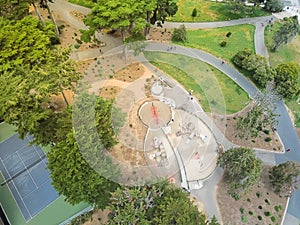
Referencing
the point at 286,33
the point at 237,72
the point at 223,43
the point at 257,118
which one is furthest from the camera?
the point at 223,43

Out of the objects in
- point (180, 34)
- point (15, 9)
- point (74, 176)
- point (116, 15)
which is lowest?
point (180, 34)

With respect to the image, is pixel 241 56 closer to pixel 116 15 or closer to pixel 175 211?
pixel 116 15

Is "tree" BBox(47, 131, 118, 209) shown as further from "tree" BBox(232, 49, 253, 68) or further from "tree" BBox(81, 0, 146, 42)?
"tree" BBox(232, 49, 253, 68)

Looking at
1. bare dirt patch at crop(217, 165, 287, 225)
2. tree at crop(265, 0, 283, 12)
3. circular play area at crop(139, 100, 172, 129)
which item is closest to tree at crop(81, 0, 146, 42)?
circular play area at crop(139, 100, 172, 129)

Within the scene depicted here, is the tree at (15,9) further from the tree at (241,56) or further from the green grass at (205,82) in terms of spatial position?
the tree at (241,56)

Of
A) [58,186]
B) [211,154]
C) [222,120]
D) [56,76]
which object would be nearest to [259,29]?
[222,120]

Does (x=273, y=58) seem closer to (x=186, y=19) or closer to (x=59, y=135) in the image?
(x=186, y=19)

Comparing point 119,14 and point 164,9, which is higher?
point 119,14

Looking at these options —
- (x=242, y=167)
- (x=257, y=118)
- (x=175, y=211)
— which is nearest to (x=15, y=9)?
(x=175, y=211)

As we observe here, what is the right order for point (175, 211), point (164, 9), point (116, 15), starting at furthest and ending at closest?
1. point (164, 9)
2. point (116, 15)
3. point (175, 211)
